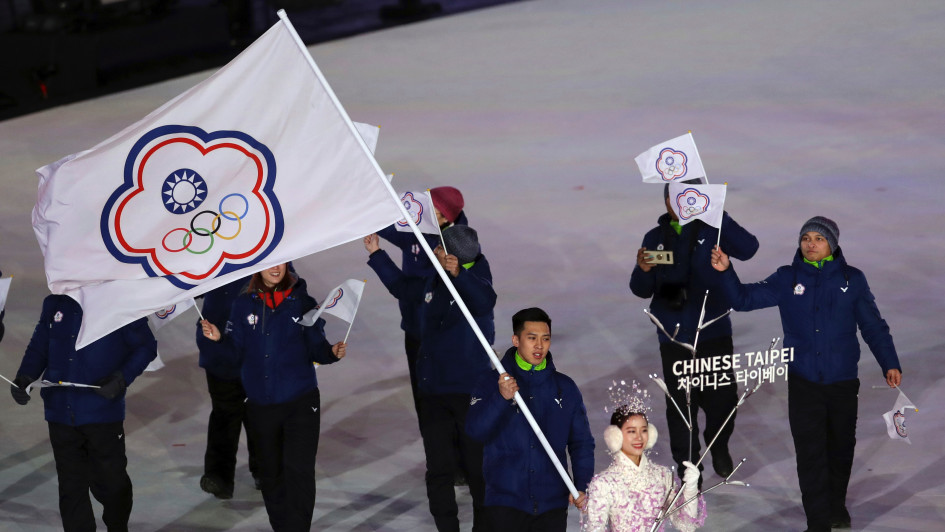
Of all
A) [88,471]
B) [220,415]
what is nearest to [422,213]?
[220,415]

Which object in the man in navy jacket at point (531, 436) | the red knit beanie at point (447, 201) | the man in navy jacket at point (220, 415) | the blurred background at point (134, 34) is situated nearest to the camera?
the man in navy jacket at point (531, 436)

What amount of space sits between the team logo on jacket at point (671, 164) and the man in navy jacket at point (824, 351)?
710 mm

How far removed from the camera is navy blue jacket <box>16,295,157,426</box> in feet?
26.8

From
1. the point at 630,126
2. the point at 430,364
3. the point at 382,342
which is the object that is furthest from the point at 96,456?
the point at 630,126

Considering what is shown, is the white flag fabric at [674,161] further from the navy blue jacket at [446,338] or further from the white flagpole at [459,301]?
the white flagpole at [459,301]

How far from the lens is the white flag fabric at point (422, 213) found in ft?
29.3

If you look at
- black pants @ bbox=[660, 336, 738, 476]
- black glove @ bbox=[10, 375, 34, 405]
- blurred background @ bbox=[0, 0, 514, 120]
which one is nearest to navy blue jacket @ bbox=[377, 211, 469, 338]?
black pants @ bbox=[660, 336, 738, 476]

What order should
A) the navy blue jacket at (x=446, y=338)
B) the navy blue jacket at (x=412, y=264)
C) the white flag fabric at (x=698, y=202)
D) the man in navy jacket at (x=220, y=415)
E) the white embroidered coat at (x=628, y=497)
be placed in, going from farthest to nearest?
1. the navy blue jacket at (x=412, y=264)
2. the man in navy jacket at (x=220, y=415)
3. the white flag fabric at (x=698, y=202)
4. the navy blue jacket at (x=446, y=338)
5. the white embroidered coat at (x=628, y=497)

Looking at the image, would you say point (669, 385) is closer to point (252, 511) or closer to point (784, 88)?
point (252, 511)

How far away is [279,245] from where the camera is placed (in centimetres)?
710

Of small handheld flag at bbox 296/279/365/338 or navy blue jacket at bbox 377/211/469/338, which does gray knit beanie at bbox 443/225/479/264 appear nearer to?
small handheld flag at bbox 296/279/365/338

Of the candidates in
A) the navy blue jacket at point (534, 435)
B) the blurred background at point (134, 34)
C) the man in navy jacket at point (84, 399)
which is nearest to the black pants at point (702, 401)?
the navy blue jacket at point (534, 435)

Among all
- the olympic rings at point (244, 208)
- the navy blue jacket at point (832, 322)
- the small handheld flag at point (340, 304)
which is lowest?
the navy blue jacket at point (832, 322)

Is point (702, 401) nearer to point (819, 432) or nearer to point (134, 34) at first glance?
point (819, 432)
